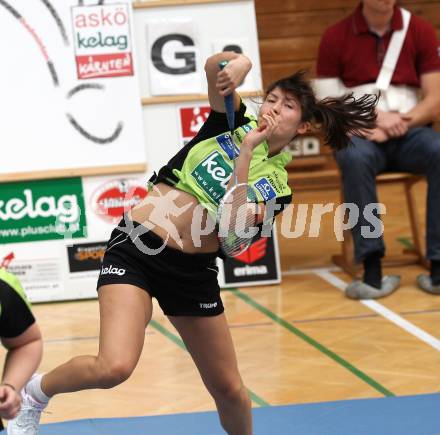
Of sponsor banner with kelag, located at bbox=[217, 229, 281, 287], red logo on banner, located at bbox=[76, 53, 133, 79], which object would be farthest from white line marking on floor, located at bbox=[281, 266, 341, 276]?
red logo on banner, located at bbox=[76, 53, 133, 79]

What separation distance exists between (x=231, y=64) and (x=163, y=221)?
569mm

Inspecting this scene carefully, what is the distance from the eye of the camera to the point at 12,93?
5.97 metres

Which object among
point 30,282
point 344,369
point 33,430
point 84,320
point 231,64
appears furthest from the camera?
point 30,282

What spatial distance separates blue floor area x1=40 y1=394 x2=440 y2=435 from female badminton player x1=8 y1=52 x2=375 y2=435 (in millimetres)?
524

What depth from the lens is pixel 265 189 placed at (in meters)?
3.32

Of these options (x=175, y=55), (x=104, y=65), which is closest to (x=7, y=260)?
(x=104, y=65)

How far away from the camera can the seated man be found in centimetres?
582

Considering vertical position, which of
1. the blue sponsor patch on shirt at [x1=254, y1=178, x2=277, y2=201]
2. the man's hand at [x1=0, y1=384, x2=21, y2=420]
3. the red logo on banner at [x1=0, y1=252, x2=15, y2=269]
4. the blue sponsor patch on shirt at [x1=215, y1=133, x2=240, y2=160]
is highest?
the blue sponsor patch on shirt at [x1=215, y1=133, x2=240, y2=160]

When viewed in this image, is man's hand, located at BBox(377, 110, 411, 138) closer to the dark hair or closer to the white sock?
the dark hair

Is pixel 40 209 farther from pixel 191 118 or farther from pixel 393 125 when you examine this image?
pixel 393 125

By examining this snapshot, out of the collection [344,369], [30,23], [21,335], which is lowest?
[344,369]

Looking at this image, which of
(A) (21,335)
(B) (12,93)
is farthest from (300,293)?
(A) (21,335)

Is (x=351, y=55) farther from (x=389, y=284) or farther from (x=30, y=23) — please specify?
(x=30, y=23)

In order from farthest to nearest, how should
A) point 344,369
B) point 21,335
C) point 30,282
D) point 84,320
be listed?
point 30,282 < point 84,320 < point 344,369 < point 21,335
